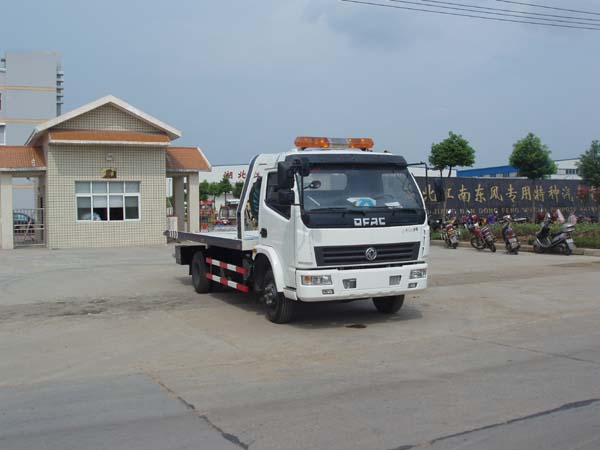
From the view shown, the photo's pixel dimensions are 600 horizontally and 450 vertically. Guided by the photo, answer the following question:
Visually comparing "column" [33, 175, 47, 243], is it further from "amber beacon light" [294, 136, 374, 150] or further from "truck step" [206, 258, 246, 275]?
"amber beacon light" [294, 136, 374, 150]

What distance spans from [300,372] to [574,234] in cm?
1729

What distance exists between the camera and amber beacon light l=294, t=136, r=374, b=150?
33.7 ft

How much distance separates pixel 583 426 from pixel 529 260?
14477mm

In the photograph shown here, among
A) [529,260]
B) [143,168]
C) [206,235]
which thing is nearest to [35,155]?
[143,168]

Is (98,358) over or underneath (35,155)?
underneath

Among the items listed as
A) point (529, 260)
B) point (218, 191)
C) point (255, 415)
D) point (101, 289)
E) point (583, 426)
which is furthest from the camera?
point (218, 191)

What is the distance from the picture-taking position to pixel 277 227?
9.60 m

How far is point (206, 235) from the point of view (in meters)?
12.7

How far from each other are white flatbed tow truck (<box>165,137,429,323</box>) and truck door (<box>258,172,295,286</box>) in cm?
1

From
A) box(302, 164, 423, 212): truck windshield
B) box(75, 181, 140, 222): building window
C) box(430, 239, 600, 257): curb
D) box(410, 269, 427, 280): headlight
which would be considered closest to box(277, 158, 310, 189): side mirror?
box(302, 164, 423, 212): truck windshield

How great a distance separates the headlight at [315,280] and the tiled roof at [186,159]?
19.4 meters

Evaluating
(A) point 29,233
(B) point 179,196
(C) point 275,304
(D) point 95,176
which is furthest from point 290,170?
(B) point 179,196

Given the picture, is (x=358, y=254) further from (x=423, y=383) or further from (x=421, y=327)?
A: (x=423, y=383)

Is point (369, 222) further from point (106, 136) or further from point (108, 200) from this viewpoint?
point (108, 200)
